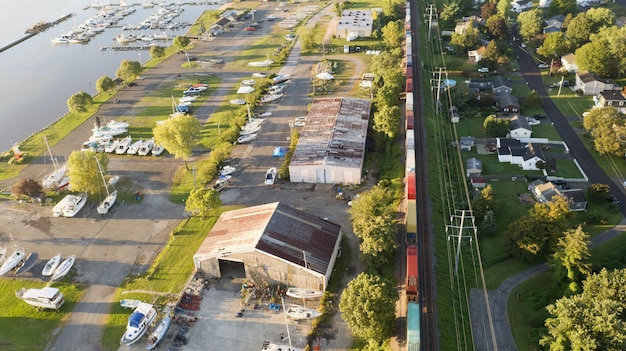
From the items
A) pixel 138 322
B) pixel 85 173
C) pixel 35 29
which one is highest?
pixel 35 29

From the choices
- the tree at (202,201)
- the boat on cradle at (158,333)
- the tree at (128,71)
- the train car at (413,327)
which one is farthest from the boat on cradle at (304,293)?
the tree at (128,71)

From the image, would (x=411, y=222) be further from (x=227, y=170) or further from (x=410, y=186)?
(x=227, y=170)

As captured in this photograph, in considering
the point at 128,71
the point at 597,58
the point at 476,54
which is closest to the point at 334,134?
the point at 476,54

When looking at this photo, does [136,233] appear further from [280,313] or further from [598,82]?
[598,82]

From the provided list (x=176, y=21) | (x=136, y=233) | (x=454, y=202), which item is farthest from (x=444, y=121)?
(x=176, y=21)

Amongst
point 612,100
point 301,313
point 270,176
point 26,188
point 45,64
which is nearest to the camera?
point 301,313

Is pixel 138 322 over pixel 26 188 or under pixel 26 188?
under
